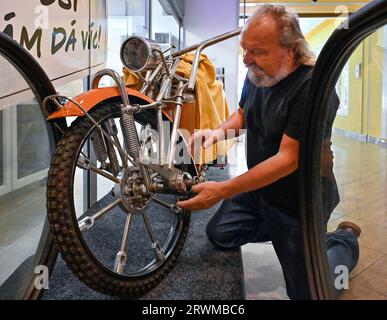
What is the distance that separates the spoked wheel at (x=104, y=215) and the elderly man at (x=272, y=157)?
20cm

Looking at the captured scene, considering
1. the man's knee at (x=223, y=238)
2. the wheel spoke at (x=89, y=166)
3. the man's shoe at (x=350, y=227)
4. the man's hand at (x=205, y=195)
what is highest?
the wheel spoke at (x=89, y=166)

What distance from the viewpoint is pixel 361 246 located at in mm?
1457

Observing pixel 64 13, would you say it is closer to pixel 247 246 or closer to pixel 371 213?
pixel 247 246

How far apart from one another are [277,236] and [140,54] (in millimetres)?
889

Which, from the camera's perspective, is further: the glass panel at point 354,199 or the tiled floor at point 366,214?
the tiled floor at point 366,214

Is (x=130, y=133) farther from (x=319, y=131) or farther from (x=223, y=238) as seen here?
(x=223, y=238)

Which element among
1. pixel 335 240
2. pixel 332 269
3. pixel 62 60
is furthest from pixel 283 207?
pixel 62 60

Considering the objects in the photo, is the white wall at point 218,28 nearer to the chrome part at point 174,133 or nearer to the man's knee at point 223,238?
the man's knee at point 223,238

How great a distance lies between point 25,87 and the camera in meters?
1.22

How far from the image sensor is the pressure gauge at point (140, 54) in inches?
49.2

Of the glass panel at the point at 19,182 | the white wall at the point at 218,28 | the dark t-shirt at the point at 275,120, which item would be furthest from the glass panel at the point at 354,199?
the white wall at the point at 218,28

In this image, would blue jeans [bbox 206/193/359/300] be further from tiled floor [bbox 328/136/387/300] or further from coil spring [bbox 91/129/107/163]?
coil spring [bbox 91/129/107/163]

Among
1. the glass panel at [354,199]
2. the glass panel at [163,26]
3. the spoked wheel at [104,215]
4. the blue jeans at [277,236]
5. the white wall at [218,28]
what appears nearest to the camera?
the spoked wheel at [104,215]

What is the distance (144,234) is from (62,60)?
895 mm
